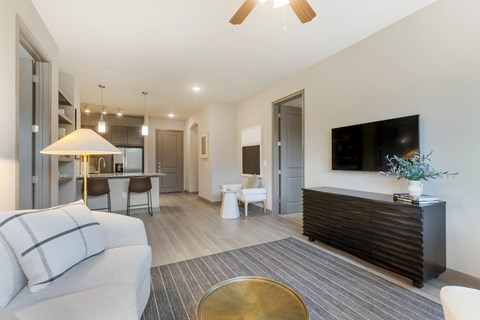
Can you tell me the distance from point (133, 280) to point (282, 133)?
3.94 metres

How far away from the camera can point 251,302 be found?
1221mm

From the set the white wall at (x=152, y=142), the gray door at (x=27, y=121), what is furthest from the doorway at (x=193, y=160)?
the gray door at (x=27, y=121)

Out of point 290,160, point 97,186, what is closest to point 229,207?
point 290,160

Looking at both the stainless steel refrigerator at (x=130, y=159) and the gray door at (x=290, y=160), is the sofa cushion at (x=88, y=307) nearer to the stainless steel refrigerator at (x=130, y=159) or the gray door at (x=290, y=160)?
the gray door at (x=290, y=160)

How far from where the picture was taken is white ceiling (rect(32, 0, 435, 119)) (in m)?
2.28

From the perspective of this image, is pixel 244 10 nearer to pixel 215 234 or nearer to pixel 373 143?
pixel 373 143

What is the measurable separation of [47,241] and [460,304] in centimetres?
205

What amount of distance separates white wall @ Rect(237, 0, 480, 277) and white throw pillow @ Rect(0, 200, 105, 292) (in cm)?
300

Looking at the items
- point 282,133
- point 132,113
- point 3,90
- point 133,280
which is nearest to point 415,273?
point 133,280

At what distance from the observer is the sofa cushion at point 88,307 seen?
977 mm

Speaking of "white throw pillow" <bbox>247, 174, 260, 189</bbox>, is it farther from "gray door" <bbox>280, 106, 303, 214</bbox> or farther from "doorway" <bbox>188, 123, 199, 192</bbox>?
"doorway" <bbox>188, 123, 199, 192</bbox>

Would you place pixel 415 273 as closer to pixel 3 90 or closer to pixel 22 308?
pixel 22 308

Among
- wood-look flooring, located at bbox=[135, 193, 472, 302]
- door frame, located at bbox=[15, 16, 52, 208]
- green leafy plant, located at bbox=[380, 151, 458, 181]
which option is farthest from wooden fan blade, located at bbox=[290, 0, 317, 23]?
door frame, located at bbox=[15, 16, 52, 208]

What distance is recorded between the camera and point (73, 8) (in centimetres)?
228
